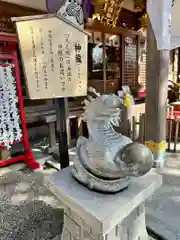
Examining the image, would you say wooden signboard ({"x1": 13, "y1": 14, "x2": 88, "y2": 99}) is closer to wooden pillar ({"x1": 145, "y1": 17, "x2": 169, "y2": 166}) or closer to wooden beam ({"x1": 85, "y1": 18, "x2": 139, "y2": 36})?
wooden pillar ({"x1": 145, "y1": 17, "x2": 169, "y2": 166})

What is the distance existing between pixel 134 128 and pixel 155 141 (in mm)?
997

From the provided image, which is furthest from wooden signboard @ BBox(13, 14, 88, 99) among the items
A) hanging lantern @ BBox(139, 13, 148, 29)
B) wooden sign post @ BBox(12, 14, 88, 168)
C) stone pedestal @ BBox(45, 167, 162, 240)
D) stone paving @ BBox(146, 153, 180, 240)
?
hanging lantern @ BBox(139, 13, 148, 29)

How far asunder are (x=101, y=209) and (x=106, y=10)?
3.75 m

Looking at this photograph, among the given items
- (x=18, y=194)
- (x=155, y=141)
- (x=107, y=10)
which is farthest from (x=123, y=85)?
(x=18, y=194)

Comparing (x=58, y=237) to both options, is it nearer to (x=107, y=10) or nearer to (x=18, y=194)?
(x=18, y=194)

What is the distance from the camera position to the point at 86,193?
1.41 metres

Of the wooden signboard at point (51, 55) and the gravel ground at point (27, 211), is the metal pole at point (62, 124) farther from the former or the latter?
the gravel ground at point (27, 211)

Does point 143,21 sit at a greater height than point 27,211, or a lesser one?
greater

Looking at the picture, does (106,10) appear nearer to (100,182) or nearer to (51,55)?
(51,55)

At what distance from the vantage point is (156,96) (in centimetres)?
297

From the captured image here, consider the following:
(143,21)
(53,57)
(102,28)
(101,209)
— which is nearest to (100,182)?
(101,209)

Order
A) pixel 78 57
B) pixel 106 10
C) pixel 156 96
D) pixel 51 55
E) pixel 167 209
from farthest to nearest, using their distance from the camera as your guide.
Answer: pixel 106 10
pixel 156 96
pixel 167 209
pixel 78 57
pixel 51 55

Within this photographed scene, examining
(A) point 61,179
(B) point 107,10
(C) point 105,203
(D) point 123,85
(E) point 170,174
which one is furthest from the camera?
(D) point 123,85

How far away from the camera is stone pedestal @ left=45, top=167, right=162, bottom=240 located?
123cm
